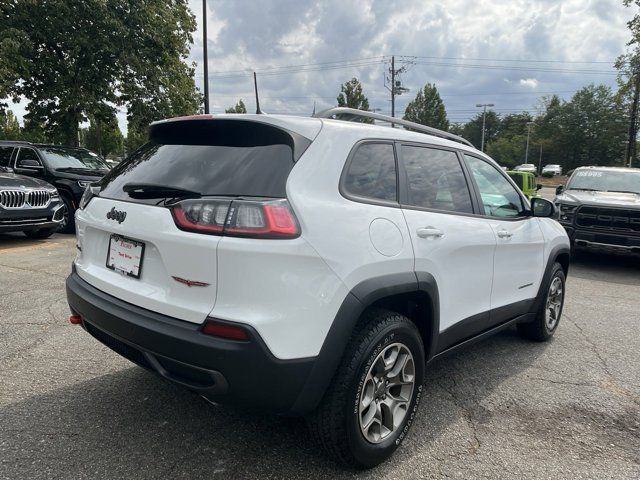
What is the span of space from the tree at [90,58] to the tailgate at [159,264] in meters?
13.6

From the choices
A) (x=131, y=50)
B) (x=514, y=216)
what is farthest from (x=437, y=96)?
(x=514, y=216)

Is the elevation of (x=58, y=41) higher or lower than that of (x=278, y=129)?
higher

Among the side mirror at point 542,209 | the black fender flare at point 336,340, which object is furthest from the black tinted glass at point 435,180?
the side mirror at point 542,209

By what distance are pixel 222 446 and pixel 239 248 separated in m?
1.21

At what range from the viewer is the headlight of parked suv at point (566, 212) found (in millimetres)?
8141

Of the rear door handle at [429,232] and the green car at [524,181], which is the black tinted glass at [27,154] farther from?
the green car at [524,181]

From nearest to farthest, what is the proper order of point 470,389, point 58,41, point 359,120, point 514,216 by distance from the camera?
point 359,120 → point 470,389 → point 514,216 → point 58,41

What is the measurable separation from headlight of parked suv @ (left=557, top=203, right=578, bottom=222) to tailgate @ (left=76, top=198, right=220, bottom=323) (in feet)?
25.2

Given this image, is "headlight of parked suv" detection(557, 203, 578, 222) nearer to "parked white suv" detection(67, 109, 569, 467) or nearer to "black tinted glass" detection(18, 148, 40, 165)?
"parked white suv" detection(67, 109, 569, 467)

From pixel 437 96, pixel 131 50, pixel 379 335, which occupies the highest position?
pixel 437 96

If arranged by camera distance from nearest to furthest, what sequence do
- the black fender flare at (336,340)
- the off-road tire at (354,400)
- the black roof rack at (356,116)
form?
the black fender flare at (336,340) → the off-road tire at (354,400) → the black roof rack at (356,116)

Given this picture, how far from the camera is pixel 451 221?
2904 mm

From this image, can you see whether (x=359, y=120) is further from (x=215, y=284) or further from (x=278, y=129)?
(x=215, y=284)

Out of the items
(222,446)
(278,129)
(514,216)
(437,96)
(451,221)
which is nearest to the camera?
(278,129)
